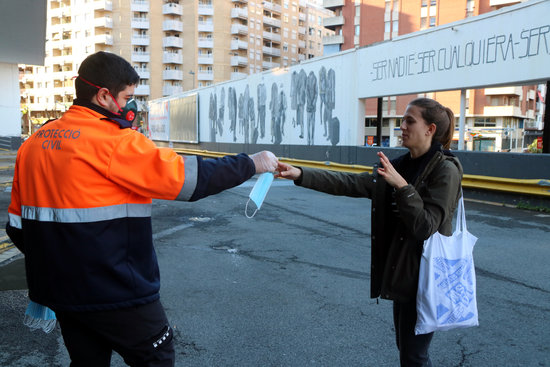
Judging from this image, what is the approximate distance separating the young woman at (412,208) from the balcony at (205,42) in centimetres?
8432

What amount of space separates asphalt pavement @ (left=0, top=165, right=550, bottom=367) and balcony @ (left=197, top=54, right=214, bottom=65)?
78537 millimetres

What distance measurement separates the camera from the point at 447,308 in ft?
7.58

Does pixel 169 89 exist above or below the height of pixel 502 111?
above

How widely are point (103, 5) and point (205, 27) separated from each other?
17.9 m

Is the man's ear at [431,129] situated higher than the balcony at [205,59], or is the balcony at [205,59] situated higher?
the balcony at [205,59]

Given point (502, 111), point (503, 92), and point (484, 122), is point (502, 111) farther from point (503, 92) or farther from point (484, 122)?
point (484, 122)

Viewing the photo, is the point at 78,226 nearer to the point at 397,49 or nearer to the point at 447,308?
the point at 447,308

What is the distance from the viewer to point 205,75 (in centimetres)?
8338

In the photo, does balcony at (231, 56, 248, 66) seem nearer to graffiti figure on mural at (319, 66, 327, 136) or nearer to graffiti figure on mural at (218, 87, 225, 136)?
graffiti figure on mural at (218, 87, 225, 136)

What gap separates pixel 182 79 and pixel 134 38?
10687mm

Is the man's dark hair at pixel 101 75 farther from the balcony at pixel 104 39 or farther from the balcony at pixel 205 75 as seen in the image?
the balcony at pixel 104 39

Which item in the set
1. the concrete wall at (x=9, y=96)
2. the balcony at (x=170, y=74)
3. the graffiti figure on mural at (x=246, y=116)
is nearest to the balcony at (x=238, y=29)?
the balcony at (x=170, y=74)

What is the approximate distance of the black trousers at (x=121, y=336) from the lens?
6.17 ft

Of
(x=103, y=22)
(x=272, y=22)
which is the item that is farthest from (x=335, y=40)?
(x=103, y=22)
